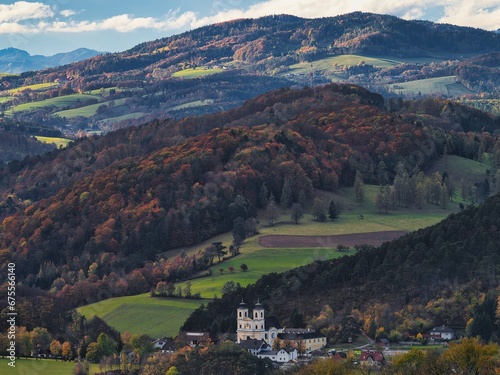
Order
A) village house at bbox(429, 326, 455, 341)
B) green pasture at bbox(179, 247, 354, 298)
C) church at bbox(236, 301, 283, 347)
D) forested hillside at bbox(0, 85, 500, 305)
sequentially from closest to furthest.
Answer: village house at bbox(429, 326, 455, 341), church at bbox(236, 301, 283, 347), green pasture at bbox(179, 247, 354, 298), forested hillside at bbox(0, 85, 500, 305)

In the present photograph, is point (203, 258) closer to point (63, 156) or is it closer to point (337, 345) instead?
point (337, 345)

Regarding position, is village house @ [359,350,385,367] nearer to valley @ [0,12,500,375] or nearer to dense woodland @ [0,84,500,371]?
valley @ [0,12,500,375]

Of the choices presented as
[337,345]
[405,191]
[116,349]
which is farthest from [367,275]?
[405,191]

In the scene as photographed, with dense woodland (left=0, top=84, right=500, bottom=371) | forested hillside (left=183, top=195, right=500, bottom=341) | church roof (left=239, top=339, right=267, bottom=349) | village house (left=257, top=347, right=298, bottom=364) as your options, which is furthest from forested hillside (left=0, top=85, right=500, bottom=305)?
village house (left=257, top=347, right=298, bottom=364)

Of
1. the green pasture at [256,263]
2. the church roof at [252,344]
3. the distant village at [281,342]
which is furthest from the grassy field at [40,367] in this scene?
the green pasture at [256,263]

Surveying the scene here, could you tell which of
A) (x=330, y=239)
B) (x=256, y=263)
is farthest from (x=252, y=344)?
(x=330, y=239)

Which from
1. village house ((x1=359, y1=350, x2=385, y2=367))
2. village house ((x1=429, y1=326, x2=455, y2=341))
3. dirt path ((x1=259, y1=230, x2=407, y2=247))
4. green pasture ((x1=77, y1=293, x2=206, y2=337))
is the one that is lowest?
green pasture ((x1=77, y1=293, x2=206, y2=337))

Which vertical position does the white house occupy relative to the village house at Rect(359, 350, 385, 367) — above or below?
below

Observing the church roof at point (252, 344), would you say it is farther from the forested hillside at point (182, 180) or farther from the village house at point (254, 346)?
the forested hillside at point (182, 180)
